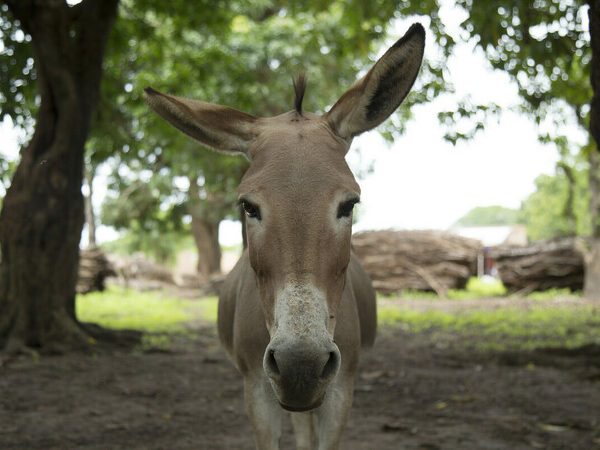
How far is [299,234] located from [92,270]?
1803 centimetres

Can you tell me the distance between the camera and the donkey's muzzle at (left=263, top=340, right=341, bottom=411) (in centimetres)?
205

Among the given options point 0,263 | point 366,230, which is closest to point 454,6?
point 0,263

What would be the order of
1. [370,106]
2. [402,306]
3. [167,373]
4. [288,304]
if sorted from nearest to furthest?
[288,304] < [370,106] < [167,373] < [402,306]

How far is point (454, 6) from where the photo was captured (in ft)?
23.5

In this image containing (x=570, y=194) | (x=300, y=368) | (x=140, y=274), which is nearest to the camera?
(x=300, y=368)

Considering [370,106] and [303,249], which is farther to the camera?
[370,106]

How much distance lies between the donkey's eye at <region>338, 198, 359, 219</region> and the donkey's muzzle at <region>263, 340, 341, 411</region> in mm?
609

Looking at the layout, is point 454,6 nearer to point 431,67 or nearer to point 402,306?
point 431,67

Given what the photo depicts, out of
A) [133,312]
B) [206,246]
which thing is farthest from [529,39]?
[206,246]

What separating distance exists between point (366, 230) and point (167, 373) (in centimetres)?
1234

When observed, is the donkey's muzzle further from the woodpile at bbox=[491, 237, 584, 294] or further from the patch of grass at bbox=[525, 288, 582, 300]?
the woodpile at bbox=[491, 237, 584, 294]

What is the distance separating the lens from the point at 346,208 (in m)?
2.48

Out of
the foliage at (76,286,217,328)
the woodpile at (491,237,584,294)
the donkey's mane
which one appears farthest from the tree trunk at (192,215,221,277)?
the donkey's mane

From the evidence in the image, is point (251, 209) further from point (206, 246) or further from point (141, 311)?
point (206, 246)
